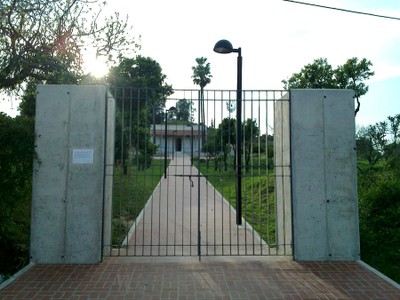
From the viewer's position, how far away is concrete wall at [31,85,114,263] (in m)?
5.63

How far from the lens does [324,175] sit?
5.85m

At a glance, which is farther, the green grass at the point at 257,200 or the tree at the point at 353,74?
the tree at the point at 353,74

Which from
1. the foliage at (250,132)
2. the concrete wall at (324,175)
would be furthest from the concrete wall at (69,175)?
the concrete wall at (324,175)

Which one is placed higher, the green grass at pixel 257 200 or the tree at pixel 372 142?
the tree at pixel 372 142

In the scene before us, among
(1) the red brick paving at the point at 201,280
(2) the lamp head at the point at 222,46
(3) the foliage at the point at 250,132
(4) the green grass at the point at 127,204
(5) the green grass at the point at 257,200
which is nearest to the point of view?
(1) the red brick paving at the point at 201,280

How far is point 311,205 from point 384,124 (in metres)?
15.2

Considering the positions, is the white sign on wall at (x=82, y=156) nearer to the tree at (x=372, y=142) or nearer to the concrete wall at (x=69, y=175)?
the concrete wall at (x=69, y=175)

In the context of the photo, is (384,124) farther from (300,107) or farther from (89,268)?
(89,268)

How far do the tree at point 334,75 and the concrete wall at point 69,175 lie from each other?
54.6 ft

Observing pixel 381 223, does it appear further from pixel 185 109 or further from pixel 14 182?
pixel 14 182

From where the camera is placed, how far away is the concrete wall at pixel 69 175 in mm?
5633

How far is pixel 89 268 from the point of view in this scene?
212 inches

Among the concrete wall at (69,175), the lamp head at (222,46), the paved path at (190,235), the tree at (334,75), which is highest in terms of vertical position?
the tree at (334,75)

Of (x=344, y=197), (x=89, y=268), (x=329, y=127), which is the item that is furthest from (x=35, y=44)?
(x=344, y=197)
